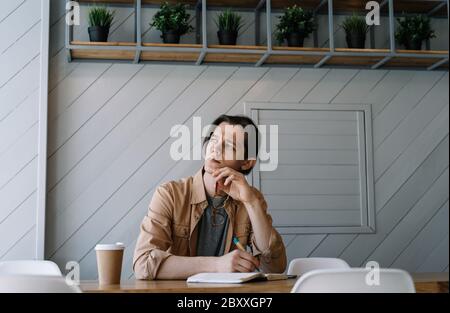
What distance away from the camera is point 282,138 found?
3018 millimetres

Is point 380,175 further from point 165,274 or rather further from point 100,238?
point 165,274

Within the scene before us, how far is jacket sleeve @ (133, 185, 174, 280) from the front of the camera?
1.71 m

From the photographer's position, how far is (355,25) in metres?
2.98

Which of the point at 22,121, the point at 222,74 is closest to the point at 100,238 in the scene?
the point at 22,121

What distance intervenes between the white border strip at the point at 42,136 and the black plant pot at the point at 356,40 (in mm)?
1431

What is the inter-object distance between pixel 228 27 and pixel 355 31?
628mm

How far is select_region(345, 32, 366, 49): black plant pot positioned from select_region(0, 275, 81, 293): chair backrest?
218cm

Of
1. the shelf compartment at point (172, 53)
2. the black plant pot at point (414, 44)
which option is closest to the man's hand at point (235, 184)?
the shelf compartment at point (172, 53)

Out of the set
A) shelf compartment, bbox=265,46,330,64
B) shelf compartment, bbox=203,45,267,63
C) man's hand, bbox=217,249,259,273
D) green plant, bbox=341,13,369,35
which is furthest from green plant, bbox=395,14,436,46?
man's hand, bbox=217,249,259,273

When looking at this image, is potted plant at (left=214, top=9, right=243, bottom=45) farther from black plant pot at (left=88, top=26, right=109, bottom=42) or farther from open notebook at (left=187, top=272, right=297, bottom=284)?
open notebook at (left=187, top=272, right=297, bottom=284)

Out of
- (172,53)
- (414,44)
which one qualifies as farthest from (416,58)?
(172,53)

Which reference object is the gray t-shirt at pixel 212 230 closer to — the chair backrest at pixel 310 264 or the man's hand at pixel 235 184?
the man's hand at pixel 235 184

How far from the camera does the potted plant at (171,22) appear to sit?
2.78 m

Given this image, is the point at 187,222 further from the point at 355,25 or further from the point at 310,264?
the point at 355,25
